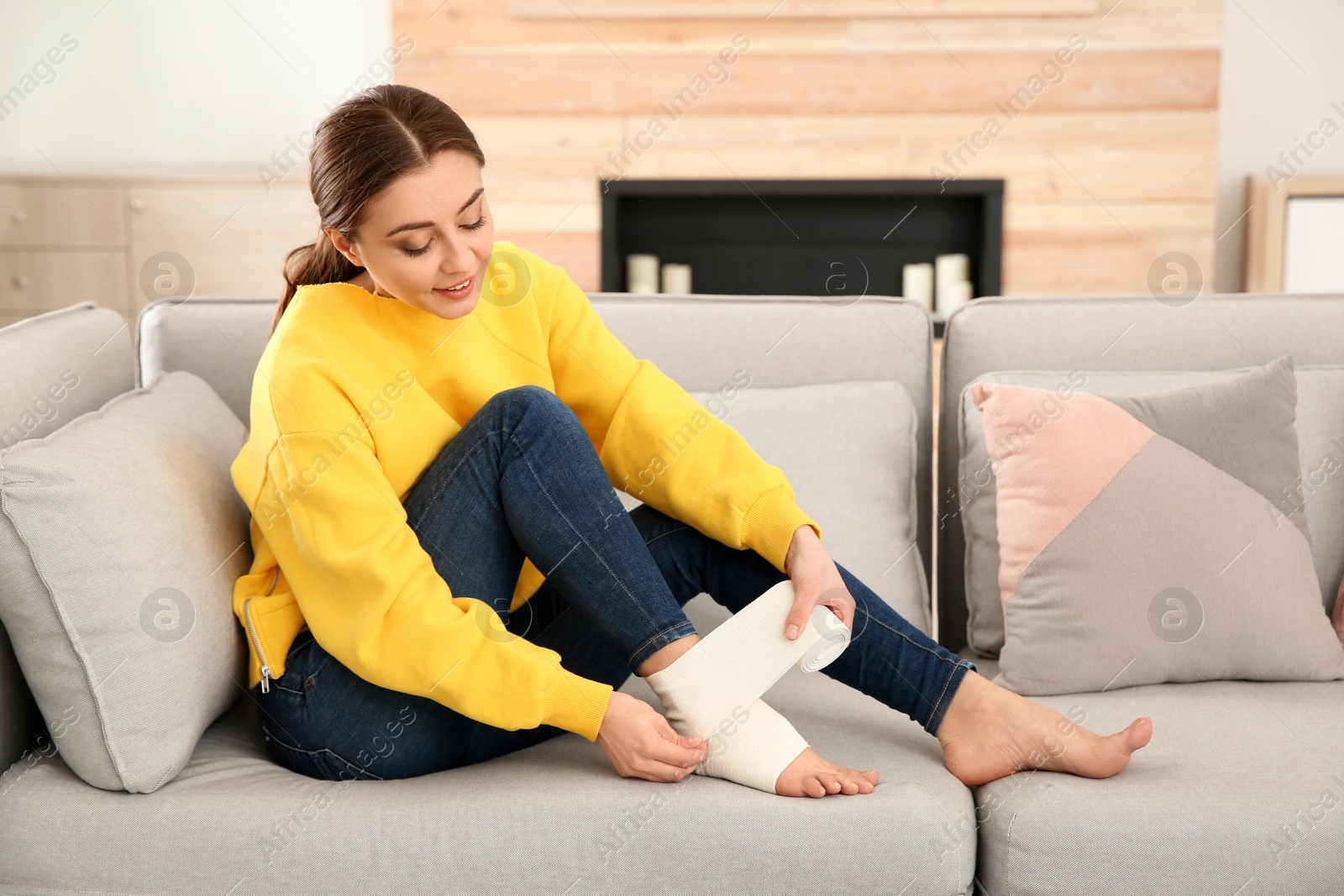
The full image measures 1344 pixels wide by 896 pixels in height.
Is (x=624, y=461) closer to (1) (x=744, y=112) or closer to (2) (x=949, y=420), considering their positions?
(2) (x=949, y=420)

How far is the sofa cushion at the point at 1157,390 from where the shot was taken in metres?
1.45

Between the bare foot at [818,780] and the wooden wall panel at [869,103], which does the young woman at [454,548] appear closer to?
the bare foot at [818,780]

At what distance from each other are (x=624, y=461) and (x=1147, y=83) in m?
2.72

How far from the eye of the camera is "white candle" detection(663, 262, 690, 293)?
147 inches

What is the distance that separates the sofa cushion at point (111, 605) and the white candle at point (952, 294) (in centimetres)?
280

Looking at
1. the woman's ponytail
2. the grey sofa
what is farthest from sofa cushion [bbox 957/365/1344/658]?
the woman's ponytail

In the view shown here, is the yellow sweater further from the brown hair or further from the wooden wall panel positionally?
the wooden wall panel

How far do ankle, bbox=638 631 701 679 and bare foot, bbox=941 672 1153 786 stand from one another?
0.94 ft

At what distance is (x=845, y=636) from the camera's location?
3.72 feet

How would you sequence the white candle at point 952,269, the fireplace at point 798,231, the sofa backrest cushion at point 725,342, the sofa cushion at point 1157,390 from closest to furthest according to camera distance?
1. the sofa cushion at point 1157,390
2. the sofa backrest cushion at point 725,342
3. the fireplace at point 798,231
4. the white candle at point 952,269

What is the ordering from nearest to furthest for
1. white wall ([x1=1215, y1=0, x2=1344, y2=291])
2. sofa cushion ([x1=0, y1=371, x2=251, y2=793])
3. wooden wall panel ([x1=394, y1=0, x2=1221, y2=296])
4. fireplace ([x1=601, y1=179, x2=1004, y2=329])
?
sofa cushion ([x1=0, y1=371, x2=251, y2=793]) < wooden wall panel ([x1=394, y1=0, x2=1221, y2=296]) < fireplace ([x1=601, y1=179, x2=1004, y2=329]) < white wall ([x1=1215, y1=0, x2=1344, y2=291])

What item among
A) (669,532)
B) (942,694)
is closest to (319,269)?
(669,532)

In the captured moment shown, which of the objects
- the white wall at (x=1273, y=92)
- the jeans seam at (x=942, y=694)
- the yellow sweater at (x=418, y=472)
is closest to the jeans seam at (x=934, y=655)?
the jeans seam at (x=942, y=694)

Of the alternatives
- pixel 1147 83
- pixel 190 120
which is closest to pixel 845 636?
pixel 1147 83
